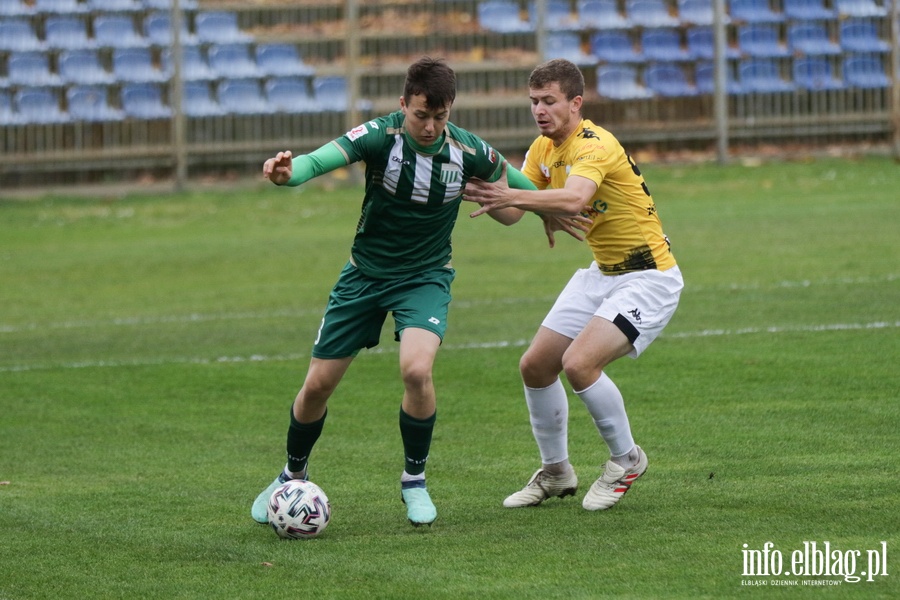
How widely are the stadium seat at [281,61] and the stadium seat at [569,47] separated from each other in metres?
4.94


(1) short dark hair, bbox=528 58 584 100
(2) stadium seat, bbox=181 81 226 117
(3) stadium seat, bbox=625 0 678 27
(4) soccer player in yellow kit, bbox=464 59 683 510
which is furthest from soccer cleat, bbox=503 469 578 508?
(3) stadium seat, bbox=625 0 678 27

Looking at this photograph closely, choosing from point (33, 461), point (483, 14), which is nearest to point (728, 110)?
point (483, 14)

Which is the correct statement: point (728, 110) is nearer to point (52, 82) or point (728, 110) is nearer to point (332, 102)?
point (332, 102)

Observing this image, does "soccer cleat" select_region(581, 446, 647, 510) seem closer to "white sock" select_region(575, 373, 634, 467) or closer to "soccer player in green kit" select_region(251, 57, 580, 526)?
"white sock" select_region(575, 373, 634, 467)

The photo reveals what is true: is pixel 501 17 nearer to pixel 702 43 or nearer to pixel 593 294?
pixel 702 43

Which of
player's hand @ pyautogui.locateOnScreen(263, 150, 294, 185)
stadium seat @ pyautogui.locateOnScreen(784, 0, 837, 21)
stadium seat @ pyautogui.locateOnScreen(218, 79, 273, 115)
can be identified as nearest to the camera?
player's hand @ pyautogui.locateOnScreen(263, 150, 294, 185)

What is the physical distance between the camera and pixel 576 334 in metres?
6.96

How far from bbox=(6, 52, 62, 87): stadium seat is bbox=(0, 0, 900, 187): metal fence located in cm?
3

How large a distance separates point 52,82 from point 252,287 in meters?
13.4

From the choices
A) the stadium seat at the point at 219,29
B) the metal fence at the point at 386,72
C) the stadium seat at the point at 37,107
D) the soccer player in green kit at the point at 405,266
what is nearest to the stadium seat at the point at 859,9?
the metal fence at the point at 386,72

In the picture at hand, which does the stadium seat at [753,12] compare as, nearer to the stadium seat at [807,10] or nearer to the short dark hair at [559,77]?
the stadium seat at [807,10]

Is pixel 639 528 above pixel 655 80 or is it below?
below

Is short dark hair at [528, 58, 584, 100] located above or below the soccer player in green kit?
above

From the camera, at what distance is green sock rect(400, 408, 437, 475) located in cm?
656
